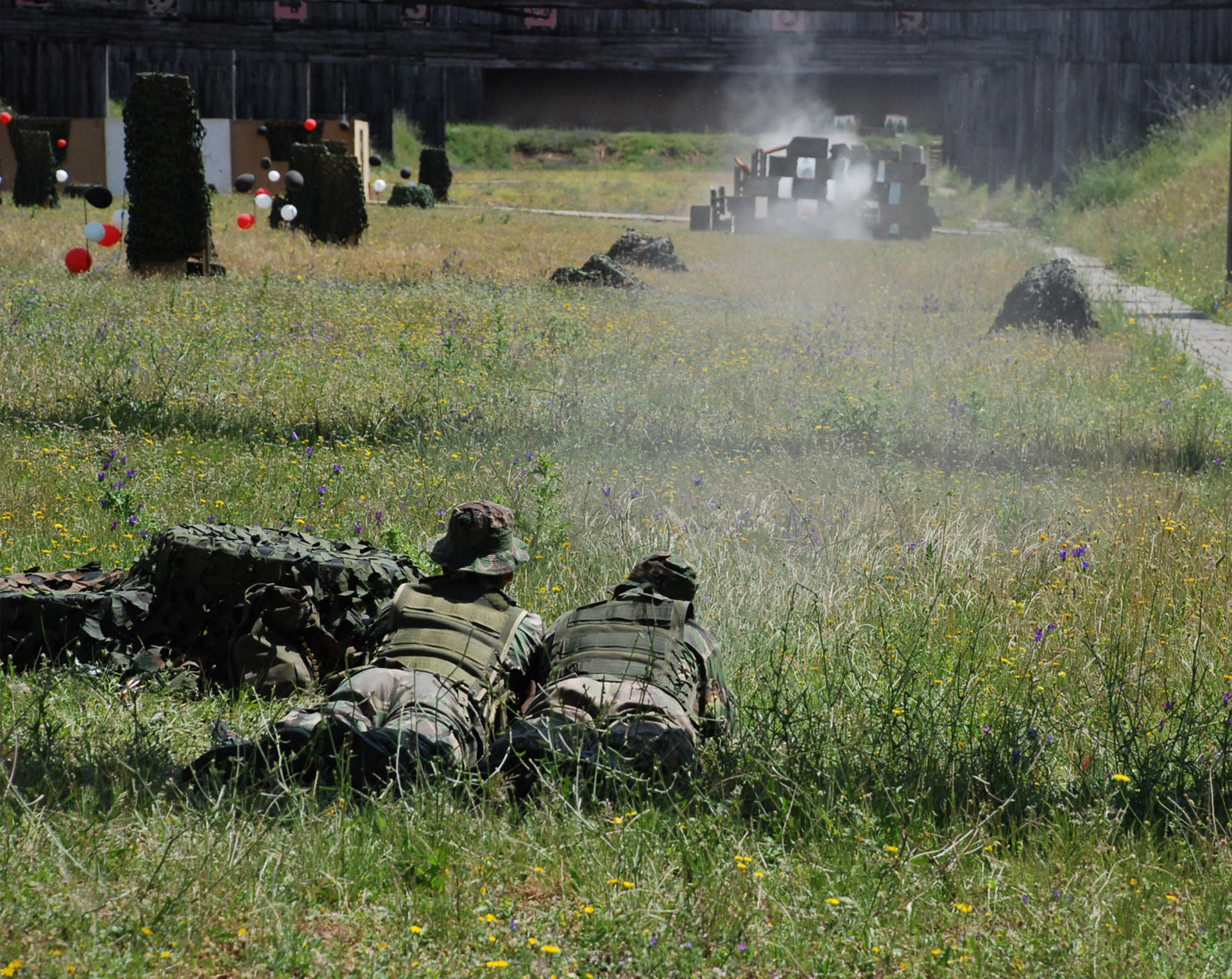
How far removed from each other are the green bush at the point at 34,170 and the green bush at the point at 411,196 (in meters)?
8.07

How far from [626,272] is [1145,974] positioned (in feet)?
43.5

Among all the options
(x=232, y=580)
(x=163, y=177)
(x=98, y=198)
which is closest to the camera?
(x=232, y=580)

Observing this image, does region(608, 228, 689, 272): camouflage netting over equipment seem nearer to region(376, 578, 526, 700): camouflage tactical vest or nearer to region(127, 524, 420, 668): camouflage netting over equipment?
region(127, 524, 420, 668): camouflage netting over equipment

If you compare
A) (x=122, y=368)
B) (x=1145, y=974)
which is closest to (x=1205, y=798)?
(x=1145, y=974)

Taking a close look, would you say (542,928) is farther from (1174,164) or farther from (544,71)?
(544,71)

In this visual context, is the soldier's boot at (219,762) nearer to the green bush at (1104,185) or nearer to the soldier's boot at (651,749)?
the soldier's boot at (651,749)

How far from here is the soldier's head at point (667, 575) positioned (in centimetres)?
398

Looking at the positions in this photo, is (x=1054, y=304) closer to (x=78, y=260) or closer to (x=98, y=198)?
(x=78, y=260)

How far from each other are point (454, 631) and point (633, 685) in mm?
542

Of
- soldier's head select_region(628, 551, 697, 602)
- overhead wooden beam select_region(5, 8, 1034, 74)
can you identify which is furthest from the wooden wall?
soldier's head select_region(628, 551, 697, 602)

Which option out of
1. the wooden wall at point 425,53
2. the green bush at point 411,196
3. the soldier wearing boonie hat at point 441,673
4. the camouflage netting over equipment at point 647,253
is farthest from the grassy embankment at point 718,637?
the wooden wall at point 425,53

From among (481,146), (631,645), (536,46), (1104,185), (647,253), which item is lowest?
(631,645)

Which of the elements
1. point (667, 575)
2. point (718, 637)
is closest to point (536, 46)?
point (718, 637)

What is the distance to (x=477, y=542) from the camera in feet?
12.4
